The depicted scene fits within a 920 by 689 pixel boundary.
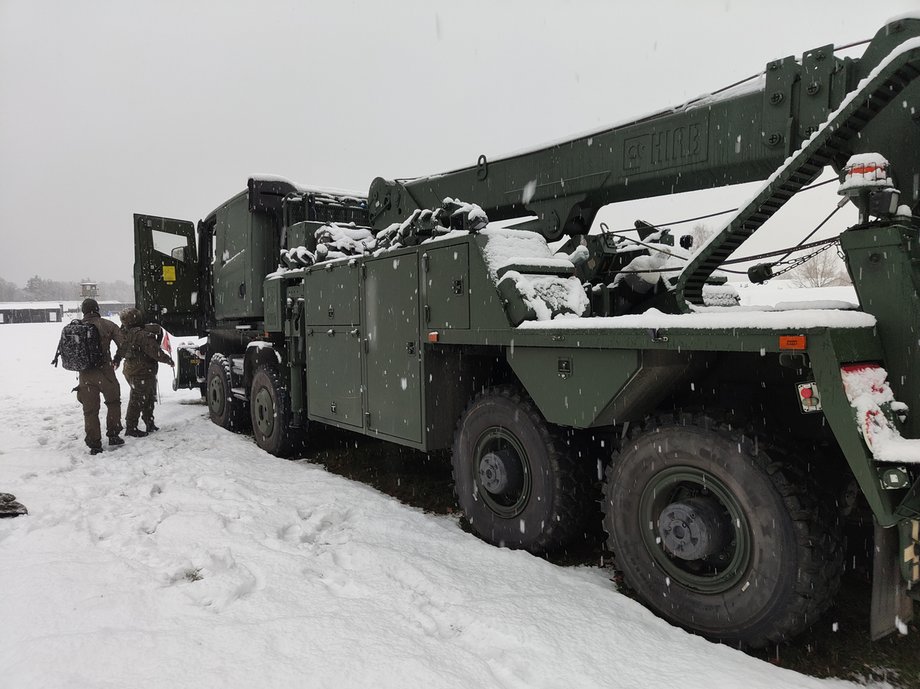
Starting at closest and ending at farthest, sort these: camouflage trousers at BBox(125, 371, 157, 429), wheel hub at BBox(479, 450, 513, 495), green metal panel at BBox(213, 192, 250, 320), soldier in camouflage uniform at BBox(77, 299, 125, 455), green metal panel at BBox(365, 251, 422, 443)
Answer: wheel hub at BBox(479, 450, 513, 495) → green metal panel at BBox(365, 251, 422, 443) → soldier in camouflage uniform at BBox(77, 299, 125, 455) → green metal panel at BBox(213, 192, 250, 320) → camouflage trousers at BBox(125, 371, 157, 429)


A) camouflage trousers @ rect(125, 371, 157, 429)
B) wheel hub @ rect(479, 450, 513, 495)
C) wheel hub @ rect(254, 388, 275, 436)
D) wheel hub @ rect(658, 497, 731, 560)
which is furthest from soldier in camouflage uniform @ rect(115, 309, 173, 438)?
wheel hub @ rect(658, 497, 731, 560)

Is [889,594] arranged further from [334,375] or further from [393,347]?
[334,375]

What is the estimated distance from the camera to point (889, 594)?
7.58 ft

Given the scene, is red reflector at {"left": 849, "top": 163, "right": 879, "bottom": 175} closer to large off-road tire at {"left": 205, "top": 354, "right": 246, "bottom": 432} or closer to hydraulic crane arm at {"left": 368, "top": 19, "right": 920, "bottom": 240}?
hydraulic crane arm at {"left": 368, "top": 19, "right": 920, "bottom": 240}

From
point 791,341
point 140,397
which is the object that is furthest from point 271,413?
point 791,341

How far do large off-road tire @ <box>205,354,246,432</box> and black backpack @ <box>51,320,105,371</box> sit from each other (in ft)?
4.97

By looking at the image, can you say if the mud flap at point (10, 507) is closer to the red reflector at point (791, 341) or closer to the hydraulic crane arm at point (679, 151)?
the hydraulic crane arm at point (679, 151)

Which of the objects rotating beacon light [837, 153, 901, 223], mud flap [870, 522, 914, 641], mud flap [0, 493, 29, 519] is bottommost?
mud flap [0, 493, 29, 519]

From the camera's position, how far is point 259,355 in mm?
6953

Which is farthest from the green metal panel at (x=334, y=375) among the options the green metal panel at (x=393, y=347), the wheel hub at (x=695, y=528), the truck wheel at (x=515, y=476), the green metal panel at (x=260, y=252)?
the wheel hub at (x=695, y=528)

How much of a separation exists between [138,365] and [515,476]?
6184mm

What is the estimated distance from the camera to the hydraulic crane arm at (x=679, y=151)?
2.93 m

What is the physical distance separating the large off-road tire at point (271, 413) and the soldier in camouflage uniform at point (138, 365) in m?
1.88

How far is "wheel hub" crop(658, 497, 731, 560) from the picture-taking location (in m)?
2.62
